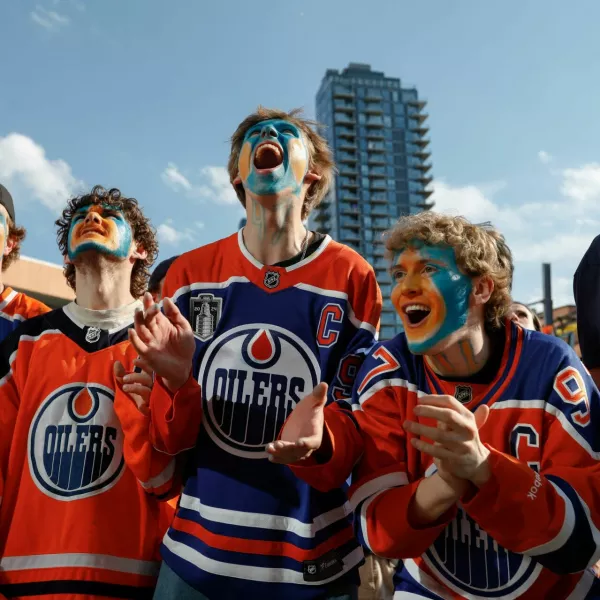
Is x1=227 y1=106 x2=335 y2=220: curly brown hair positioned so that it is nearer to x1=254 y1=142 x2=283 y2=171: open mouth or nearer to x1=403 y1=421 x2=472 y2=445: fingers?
x1=254 y1=142 x2=283 y2=171: open mouth

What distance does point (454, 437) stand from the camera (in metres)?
1.74

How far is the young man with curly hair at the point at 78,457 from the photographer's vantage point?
246cm

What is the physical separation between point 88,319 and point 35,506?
904mm

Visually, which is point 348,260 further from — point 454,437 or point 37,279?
point 37,279

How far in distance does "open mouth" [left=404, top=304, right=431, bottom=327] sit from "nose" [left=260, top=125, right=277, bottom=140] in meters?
1.11

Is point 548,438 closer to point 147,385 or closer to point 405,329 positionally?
point 405,329

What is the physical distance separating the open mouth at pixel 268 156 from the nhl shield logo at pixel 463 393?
4.30 feet

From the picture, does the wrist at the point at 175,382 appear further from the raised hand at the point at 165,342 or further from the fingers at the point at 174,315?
the fingers at the point at 174,315

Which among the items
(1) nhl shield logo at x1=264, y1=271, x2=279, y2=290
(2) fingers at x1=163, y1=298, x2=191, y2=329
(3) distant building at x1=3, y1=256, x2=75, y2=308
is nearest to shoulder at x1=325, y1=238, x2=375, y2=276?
(1) nhl shield logo at x1=264, y1=271, x2=279, y2=290

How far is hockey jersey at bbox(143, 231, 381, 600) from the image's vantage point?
7.18 ft

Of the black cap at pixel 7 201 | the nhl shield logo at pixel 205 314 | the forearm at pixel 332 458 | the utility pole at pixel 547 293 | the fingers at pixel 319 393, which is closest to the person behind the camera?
the fingers at pixel 319 393

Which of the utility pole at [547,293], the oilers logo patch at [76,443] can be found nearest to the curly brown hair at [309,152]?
the oilers logo patch at [76,443]

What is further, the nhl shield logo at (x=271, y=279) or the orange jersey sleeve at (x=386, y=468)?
the nhl shield logo at (x=271, y=279)

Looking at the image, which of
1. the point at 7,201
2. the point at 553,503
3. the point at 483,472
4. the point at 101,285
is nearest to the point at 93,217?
the point at 101,285
